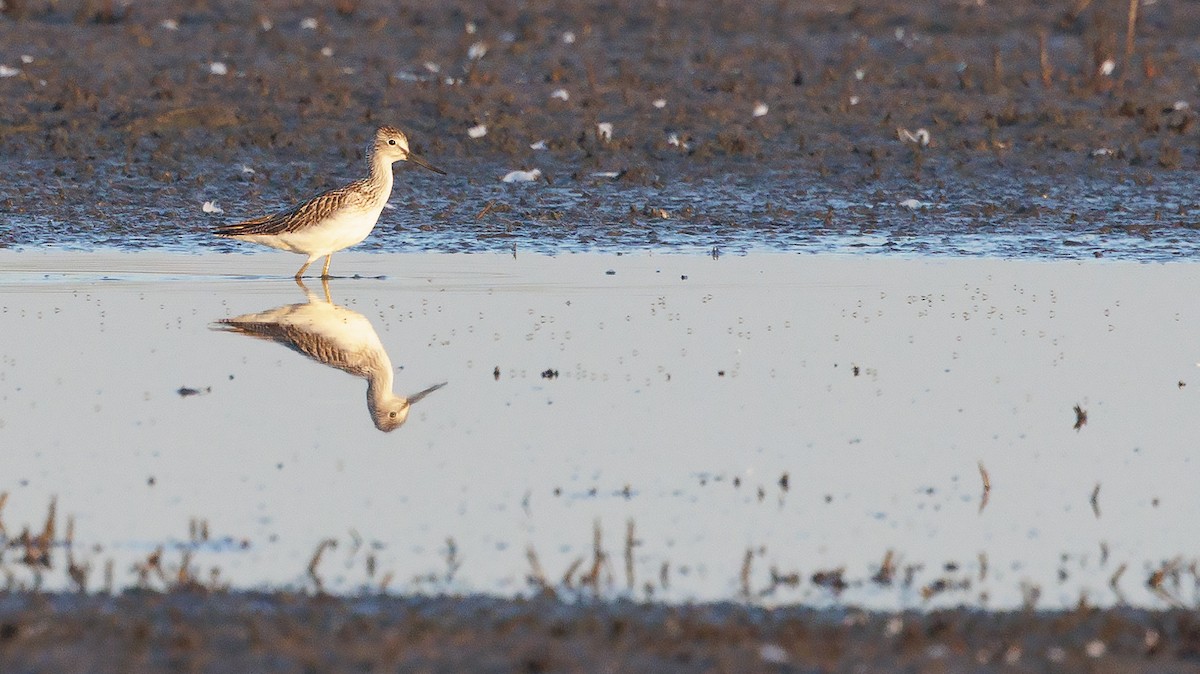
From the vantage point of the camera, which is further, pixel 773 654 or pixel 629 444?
pixel 629 444

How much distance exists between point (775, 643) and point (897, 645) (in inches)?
13.8

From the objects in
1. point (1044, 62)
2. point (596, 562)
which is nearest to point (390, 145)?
Answer: point (596, 562)

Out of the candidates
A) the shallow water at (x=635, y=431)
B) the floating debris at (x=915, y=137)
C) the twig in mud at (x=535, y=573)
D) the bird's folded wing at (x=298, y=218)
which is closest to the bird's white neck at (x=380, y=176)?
the bird's folded wing at (x=298, y=218)

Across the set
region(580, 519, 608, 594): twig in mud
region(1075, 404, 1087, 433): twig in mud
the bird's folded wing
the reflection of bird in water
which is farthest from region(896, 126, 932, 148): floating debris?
region(580, 519, 608, 594): twig in mud

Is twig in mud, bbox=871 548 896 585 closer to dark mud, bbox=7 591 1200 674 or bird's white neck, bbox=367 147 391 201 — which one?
dark mud, bbox=7 591 1200 674

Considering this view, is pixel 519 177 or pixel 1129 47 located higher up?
pixel 1129 47

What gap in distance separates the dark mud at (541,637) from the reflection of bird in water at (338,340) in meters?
2.84

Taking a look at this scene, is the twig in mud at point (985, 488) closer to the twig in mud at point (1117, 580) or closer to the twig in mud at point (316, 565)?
the twig in mud at point (1117, 580)

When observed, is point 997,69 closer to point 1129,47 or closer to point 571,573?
point 1129,47

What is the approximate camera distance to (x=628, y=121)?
63.2 ft

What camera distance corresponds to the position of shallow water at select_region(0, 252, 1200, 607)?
676 cm

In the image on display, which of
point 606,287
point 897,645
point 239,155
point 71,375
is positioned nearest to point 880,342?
point 606,287

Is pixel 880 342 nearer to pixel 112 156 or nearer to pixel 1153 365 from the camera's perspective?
pixel 1153 365

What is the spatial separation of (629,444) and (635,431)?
27cm
